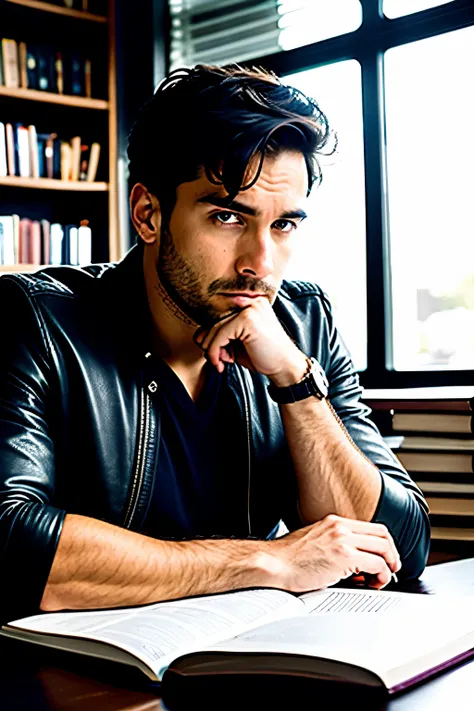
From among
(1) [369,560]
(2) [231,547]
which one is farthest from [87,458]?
(1) [369,560]

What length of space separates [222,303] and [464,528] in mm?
550

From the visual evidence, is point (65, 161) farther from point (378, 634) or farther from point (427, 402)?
point (378, 634)

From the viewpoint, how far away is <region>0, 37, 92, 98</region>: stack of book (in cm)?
354

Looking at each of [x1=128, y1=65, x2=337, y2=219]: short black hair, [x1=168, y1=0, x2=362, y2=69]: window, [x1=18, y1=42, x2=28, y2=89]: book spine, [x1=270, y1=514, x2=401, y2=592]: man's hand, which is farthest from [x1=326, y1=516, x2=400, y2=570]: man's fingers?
[x1=18, y1=42, x2=28, y2=89]: book spine

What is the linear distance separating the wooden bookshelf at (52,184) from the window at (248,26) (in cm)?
68

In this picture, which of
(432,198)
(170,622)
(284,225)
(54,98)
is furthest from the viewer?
(54,98)

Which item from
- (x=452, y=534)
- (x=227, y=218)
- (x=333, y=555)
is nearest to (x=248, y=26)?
(x=227, y=218)

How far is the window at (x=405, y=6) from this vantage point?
116 inches

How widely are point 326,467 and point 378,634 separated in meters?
0.63

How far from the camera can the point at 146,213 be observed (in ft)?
4.93

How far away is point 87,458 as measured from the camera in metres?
1.33

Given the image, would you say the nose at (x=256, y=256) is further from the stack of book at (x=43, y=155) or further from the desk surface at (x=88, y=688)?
the stack of book at (x=43, y=155)

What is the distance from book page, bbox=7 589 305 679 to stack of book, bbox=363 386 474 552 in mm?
566

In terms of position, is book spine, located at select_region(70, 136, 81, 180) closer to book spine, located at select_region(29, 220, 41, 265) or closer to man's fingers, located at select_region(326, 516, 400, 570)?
book spine, located at select_region(29, 220, 41, 265)
